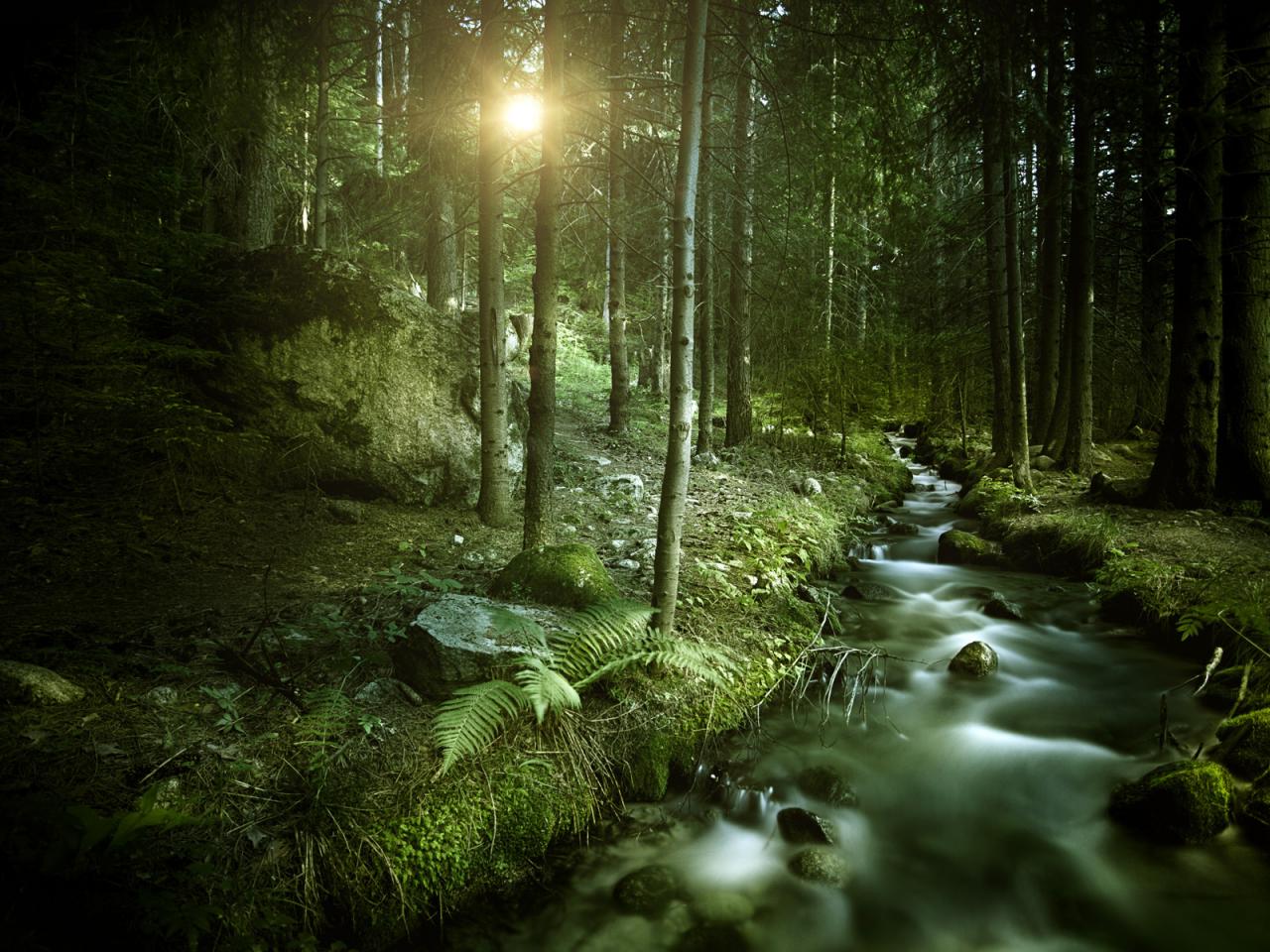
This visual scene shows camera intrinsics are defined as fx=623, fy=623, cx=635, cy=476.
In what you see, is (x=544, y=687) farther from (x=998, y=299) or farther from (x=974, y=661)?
(x=998, y=299)

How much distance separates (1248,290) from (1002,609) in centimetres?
535

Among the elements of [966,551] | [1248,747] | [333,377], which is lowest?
[1248,747]

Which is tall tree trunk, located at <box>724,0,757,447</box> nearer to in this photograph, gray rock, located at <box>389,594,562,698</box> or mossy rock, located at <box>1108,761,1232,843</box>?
gray rock, located at <box>389,594,562,698</box>

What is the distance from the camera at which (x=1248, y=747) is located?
12.9 feet

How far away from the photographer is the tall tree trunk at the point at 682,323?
152 inches

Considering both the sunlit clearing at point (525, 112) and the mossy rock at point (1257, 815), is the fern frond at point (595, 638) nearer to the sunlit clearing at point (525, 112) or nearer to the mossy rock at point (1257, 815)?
the mossy rock at point (1257, 815)

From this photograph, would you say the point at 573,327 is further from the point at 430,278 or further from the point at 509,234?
the point at 430,278

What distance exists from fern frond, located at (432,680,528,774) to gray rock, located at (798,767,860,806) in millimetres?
2236

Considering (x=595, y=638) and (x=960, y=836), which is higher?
(x=595, y=638)

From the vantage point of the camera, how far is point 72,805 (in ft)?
7.34

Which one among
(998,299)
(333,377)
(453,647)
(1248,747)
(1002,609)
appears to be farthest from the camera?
(998,299)

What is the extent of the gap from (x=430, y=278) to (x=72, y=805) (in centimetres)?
1094

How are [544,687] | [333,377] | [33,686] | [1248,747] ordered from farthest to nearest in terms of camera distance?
[333,377], [1248,747], [544,687], [33,686]

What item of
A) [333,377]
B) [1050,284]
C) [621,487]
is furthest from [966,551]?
[333,377]
